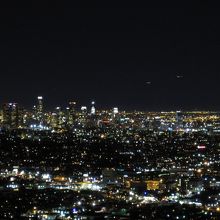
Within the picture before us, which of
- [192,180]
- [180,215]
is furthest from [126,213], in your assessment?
[192,180]

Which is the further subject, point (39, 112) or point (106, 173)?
point (39, 112)

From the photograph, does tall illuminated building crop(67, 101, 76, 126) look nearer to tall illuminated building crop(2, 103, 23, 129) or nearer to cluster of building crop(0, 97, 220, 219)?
cluster of building crop(0, 97, 220, 219)

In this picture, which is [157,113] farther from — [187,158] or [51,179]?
[51,179]

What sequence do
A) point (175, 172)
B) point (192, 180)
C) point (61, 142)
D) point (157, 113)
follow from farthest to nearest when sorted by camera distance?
point (157, 113) → point (61, 142) → point (175, 172) → point (192, 180)

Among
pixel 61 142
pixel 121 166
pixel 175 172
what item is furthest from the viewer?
pixel 61 142

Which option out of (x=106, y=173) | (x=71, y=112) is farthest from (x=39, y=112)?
(x=106, y=173)

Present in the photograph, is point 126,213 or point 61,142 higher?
point 61,142

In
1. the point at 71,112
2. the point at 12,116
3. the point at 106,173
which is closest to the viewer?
the point at 106,173

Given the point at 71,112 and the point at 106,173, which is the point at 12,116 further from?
the point at 106,173

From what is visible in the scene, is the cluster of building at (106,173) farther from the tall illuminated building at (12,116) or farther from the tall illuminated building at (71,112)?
the tall illuminated building at (71,112)
